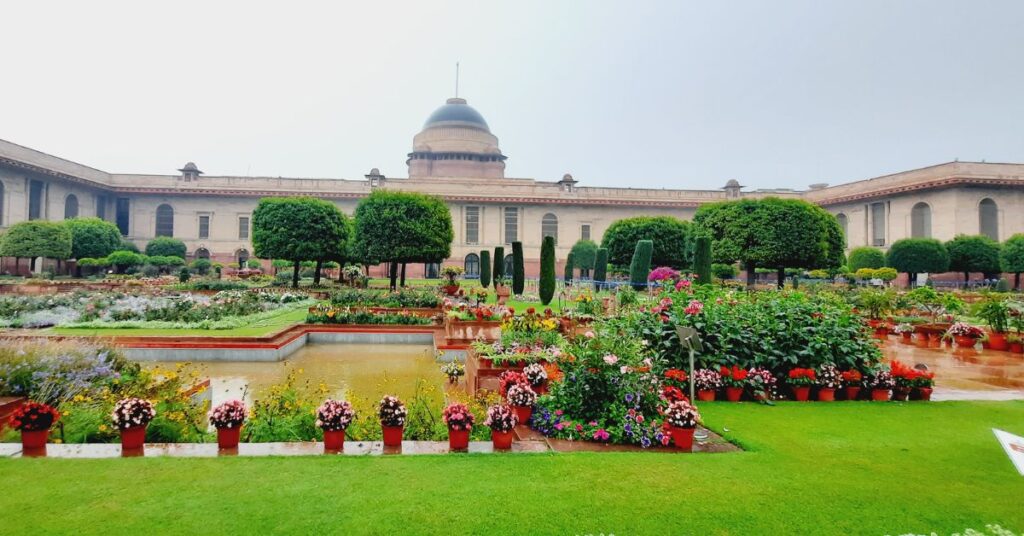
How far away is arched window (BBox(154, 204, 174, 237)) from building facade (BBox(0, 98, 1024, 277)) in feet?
0.22

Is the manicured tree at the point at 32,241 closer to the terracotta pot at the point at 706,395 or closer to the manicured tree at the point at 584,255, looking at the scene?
the manicured tree at the point at 584,255

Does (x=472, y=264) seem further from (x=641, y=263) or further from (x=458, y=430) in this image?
(x=458, y=430)

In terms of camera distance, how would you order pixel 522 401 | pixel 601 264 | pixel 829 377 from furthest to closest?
pixel 601 264, pixel 829 377, pixel 522 401

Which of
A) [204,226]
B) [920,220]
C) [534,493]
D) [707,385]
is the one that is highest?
[204,226]

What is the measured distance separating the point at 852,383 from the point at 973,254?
27413mm

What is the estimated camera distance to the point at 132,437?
133 inches

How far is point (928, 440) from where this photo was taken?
4082 mm

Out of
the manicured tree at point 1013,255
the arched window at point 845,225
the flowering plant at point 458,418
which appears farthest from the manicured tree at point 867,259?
the flowering plant at point 458,418

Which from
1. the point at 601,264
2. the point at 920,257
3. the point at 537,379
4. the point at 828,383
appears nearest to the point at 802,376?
the point at 828,383

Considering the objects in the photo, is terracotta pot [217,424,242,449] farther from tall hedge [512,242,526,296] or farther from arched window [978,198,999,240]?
arched window [978,198,999,240]

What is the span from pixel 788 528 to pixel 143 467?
3526 mm

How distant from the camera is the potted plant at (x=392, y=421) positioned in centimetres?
354

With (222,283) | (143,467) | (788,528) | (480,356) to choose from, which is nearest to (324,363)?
(480,356)

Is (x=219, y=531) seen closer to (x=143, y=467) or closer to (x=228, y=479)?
(x=228, y=479)
